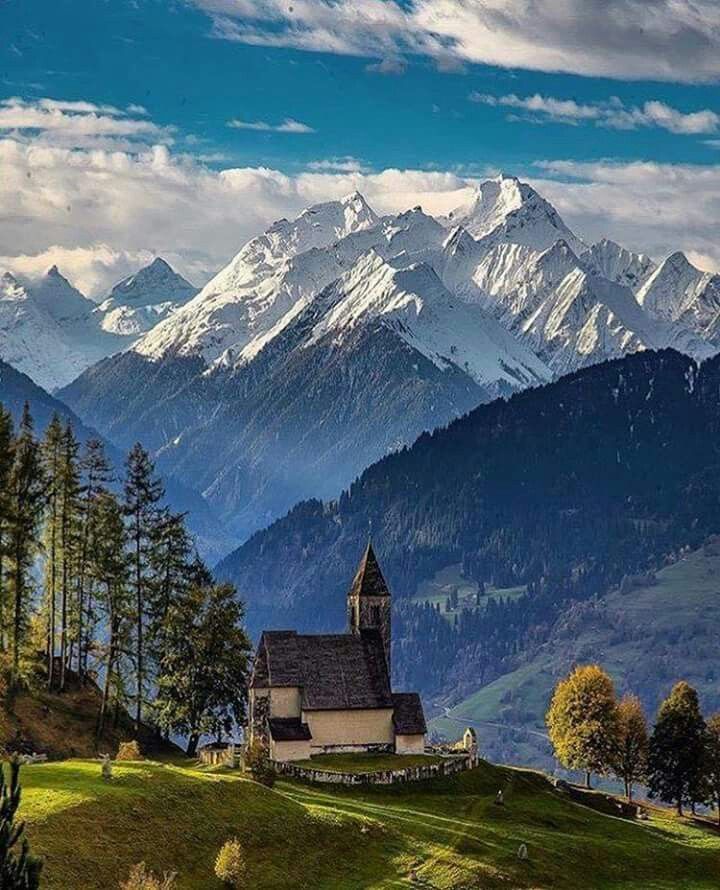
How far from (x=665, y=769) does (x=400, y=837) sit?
6131 cm

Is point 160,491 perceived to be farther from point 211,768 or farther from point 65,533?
point 211,768

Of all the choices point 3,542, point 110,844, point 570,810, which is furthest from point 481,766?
point 110,844

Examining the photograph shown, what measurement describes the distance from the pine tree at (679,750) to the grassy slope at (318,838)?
29.0m

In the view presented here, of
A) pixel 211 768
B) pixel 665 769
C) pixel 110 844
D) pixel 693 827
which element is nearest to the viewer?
pixel 110 844

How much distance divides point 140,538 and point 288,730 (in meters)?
19.9

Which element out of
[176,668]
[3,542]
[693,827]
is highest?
[3,542]

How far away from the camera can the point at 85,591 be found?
13725 centimetres

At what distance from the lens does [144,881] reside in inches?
2881

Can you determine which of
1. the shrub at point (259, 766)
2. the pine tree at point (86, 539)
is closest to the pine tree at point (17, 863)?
the shrub at point (259, 766)

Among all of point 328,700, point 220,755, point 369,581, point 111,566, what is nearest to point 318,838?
point 220,755

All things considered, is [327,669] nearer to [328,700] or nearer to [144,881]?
[328,700]

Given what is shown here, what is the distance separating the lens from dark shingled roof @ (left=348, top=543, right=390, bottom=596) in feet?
499

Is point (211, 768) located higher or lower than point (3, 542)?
lower

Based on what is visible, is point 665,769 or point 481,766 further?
point 665,769
